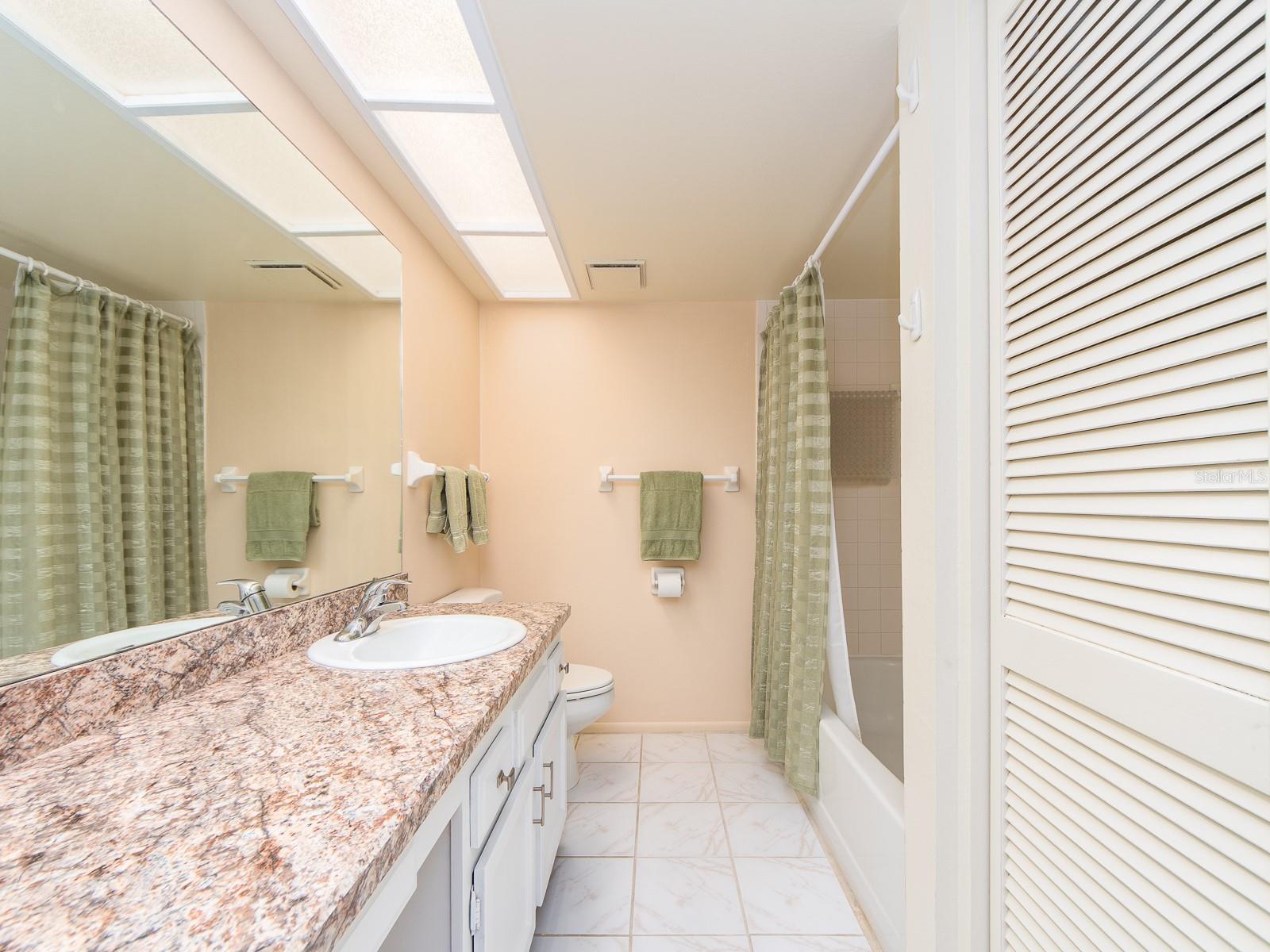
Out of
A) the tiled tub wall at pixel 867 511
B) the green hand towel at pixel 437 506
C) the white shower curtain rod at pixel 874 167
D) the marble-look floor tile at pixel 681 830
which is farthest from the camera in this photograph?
the tiled tub wall at pixel 867 511

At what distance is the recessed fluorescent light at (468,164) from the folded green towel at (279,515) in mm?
991

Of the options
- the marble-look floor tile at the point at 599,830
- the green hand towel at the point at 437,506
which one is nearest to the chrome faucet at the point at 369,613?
the green hand towel at the point at 437,506

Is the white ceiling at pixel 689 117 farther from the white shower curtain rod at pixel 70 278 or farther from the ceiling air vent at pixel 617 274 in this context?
the white shower curtain rod at pixel 70 278

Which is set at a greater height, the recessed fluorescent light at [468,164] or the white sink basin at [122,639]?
the recessed fluorescent light at [468,164]

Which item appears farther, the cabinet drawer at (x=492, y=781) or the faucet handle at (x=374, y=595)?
the faucet handle at (x=374, y=595)

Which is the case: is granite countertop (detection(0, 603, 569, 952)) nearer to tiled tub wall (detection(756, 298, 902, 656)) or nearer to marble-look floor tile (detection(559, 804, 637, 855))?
marble-look floor tile (detection(559, 804, 637, 855))

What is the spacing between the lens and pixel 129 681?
35.5 inches

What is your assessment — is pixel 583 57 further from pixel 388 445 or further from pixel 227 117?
pixel 388 445

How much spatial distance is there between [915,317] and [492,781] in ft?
3.99

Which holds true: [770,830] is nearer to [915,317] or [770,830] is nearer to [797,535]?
[797,535]

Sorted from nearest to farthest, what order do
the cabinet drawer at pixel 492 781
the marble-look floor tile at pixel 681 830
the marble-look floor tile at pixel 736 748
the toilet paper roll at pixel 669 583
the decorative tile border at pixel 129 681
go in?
1. the decorative tile border at pixel 129 681
2. the cabinet drawer at pixel 492 781
3. the marble-look floor tile at pixel 681 830
4. the marble-look floor tile at pixel 736 748
5. the toilet paper roll at pixel 669 583

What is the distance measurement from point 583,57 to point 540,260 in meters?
1.11

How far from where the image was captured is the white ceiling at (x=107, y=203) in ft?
2.53

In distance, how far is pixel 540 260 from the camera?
90.6 inches
